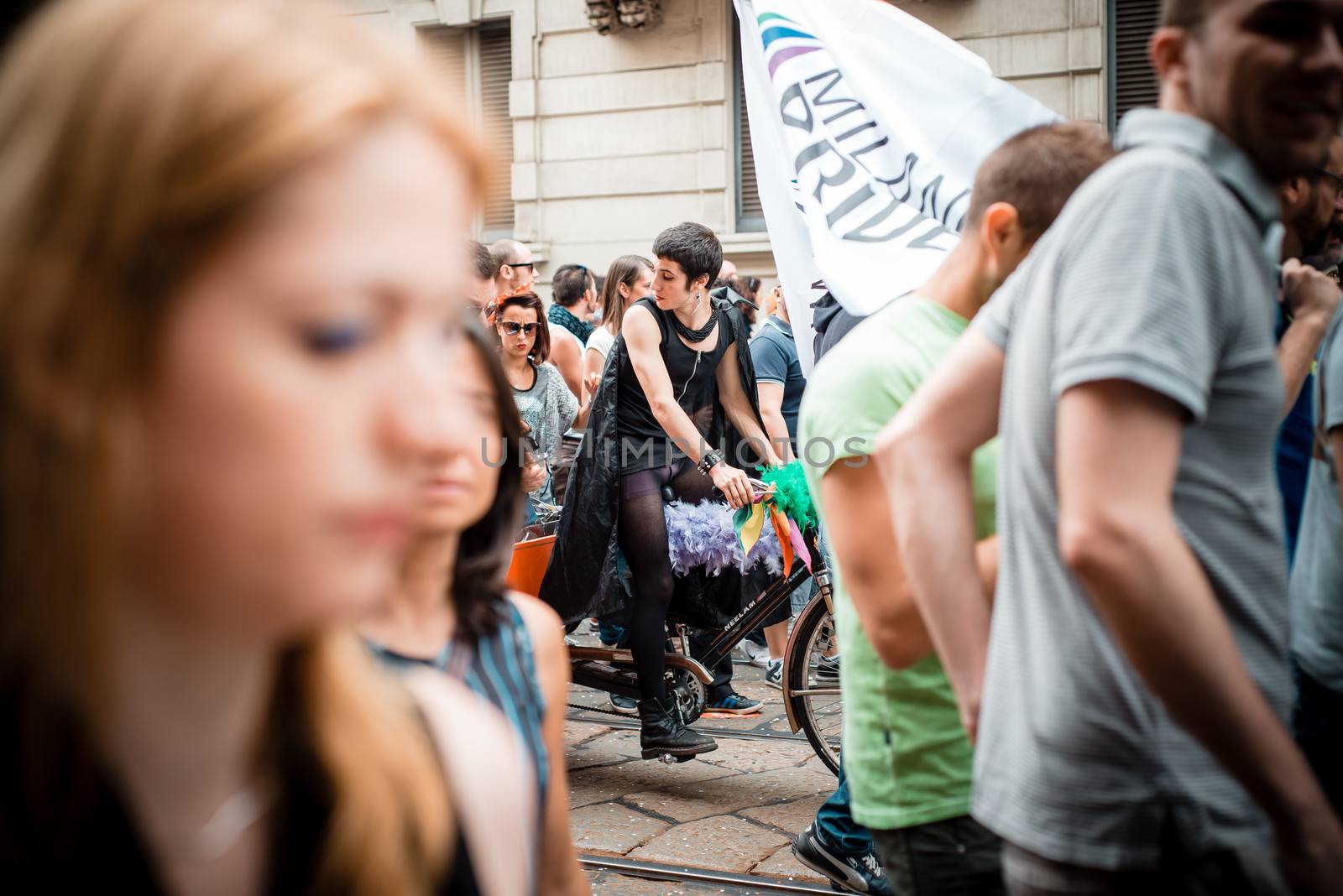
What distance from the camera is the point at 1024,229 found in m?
1.73

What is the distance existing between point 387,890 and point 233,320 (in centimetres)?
34

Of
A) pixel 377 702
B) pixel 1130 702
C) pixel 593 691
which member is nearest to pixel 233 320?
pixel 377 702

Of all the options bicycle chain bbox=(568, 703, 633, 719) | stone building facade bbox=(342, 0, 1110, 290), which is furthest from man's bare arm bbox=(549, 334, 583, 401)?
stone building facade bbox=(342, 0, 1110, 290)

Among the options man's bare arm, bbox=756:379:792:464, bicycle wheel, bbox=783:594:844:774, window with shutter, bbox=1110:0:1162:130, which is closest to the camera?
bicycle wheel, bbox=783:594:844:774

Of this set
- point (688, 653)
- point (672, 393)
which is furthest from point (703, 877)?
point (672, 393)

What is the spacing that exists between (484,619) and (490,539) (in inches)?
9.9

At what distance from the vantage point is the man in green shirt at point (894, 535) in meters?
1.72

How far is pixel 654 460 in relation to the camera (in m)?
4.85

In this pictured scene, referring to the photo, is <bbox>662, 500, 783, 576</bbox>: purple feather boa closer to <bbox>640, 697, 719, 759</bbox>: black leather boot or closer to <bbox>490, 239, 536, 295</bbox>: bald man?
<bbox>640, 697, 719, 759</bbox>: black leather boot

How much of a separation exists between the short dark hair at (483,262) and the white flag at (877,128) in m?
1.96

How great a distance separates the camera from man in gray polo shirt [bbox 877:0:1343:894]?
1.12 meters

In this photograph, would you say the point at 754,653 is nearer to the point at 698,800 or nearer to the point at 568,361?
the point at 568,361

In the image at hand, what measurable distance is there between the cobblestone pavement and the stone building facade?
7912 millimetres

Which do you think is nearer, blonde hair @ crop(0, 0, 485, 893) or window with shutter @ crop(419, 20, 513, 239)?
blonde hair @ crop(0, 0, 485, 893)
